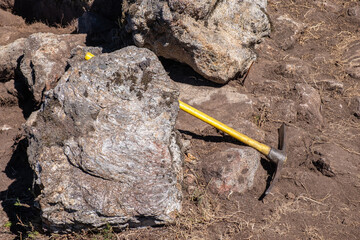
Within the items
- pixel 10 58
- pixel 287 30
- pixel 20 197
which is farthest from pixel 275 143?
pixel 10 58

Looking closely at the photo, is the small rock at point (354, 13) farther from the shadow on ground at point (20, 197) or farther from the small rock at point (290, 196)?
the shadow on ground at point (20, 197)

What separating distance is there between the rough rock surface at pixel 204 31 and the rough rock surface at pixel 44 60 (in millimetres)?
1009

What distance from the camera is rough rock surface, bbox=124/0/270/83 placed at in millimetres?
3879

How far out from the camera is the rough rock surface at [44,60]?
4.40 meters

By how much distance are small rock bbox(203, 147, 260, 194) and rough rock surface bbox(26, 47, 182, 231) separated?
44 centimetres

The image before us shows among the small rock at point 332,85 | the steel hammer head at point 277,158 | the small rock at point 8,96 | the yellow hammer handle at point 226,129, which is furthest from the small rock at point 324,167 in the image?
the small rock at point 8,96

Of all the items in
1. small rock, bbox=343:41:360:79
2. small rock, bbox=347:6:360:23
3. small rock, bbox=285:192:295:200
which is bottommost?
small rock, bbox=285:192:295:200

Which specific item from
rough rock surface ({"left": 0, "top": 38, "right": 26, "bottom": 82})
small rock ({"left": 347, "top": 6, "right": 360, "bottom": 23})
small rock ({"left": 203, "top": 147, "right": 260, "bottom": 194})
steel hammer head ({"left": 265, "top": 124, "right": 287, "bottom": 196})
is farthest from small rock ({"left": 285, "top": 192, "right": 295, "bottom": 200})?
rough rock surface ({"left": 0, "top": 38, "right": 26, "bottom": 82})

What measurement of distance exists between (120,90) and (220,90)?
157 centimetres

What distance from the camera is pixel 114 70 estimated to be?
3.11 metres

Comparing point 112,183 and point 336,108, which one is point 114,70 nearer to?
point 112,183

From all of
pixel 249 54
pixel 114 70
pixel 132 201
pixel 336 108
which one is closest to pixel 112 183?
pixel 132 201

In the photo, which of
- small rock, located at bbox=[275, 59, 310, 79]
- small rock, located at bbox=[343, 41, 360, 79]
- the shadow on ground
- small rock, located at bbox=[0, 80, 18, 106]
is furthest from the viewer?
small rock, located at bbox=[0, 80, 18, 106]

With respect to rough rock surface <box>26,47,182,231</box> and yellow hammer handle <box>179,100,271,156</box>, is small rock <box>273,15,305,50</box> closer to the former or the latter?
yellow hammer handle <box>179,100,271,156</box>
